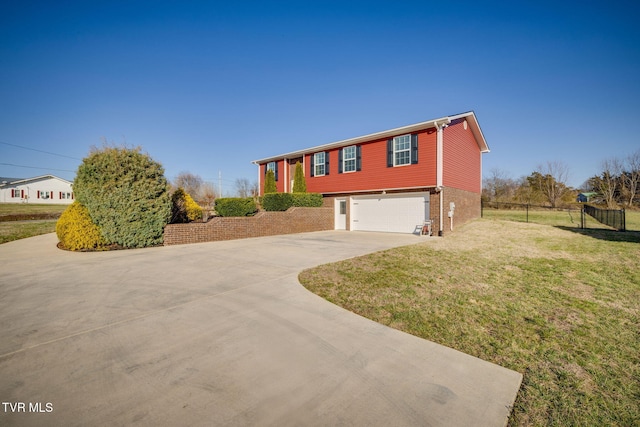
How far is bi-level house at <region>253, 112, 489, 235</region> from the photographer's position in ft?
43.1

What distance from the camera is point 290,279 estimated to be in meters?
5.40

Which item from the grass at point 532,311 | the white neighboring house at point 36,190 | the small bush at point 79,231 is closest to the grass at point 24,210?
the white neighboring house at point 36,190

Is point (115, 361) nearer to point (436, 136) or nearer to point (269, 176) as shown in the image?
point (436, 136)

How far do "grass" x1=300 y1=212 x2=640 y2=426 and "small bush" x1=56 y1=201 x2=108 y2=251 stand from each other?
25.5ft

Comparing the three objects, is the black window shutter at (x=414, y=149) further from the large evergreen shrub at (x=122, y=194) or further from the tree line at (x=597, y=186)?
the tree line at (x=597, y=186)

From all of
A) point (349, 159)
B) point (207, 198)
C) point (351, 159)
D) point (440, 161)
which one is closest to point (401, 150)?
point (440, 161)

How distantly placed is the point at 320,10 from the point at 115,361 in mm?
16458

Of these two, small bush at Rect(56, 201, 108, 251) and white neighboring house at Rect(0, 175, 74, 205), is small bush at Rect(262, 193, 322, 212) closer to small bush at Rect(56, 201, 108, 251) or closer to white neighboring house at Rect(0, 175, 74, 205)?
small bush at Rect(56, 201, 108, 251)

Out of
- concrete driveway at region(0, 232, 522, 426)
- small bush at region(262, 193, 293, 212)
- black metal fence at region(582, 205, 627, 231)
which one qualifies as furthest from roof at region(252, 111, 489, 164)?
concrete driveway at region(0, 232, 522, 426)

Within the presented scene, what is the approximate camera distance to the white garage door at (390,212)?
45.5ft

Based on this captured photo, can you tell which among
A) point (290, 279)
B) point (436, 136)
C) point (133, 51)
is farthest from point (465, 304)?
point (133, 51)

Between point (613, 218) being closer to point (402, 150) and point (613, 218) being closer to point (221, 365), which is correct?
point (402, 150)

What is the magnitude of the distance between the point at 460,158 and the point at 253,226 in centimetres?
1191

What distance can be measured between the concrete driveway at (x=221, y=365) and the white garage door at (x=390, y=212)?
1073cm
